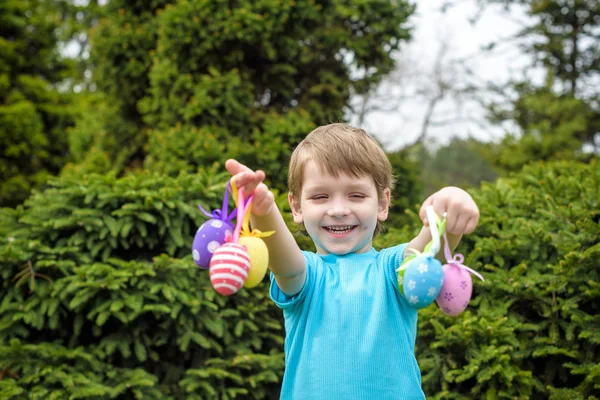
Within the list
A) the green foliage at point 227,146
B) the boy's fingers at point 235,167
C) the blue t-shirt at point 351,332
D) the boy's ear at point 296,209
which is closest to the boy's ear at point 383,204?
the blue t-shirt at point 351,332

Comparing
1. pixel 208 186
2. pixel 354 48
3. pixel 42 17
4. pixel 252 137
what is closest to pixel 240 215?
pixel 208 186

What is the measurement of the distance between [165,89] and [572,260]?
4038mm

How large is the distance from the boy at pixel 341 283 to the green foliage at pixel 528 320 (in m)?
1.34

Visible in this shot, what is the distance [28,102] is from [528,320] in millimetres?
9792

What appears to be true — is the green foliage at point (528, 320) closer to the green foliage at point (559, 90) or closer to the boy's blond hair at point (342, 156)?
the boy's blond hair at point (342, 156)

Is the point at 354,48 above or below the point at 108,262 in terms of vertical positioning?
above

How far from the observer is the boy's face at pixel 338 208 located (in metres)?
1.78

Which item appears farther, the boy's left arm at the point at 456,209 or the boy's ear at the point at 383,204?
the boy's ear at the point at 383,204

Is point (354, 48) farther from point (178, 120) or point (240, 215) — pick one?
point (240, 215)

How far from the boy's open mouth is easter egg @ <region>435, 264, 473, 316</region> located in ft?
1.22

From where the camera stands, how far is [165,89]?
559 centimetres

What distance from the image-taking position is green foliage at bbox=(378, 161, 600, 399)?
294 cm

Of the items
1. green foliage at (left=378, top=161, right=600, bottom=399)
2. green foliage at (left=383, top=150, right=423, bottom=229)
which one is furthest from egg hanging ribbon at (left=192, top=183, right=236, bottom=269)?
green foliage at (left=383, top=150, right=423, bottom=229)

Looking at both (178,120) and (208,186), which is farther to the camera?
(178,120)
